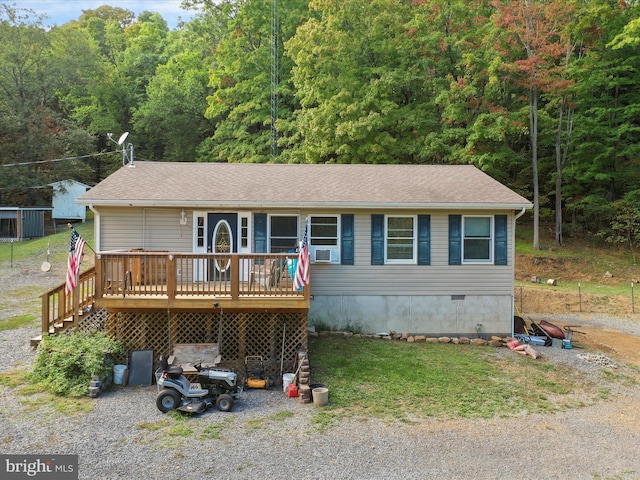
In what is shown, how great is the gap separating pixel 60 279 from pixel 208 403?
14.2 metres

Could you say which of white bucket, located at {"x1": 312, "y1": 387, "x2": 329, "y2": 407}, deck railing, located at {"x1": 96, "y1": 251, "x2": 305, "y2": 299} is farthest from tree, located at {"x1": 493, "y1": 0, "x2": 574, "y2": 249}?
white bucket, located at {"x1": 312, "y1": 387, "x2": 329, "y2": 407}

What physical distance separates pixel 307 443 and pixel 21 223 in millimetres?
29440

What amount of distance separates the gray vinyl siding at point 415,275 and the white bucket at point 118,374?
4851 millimetres

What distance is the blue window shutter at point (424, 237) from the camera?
12109 mm

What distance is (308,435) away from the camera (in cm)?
704

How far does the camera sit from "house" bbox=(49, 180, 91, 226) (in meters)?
33.1

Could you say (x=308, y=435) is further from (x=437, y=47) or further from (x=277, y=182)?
(x=437, y=47)

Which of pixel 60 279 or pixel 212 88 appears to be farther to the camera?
pixel 212 88

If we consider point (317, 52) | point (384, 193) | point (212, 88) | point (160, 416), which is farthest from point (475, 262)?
point (212, 88)

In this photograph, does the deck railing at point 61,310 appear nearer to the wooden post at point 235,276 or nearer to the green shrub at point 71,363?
the green shrub at point 71,363

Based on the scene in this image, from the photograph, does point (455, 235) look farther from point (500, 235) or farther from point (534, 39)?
point (534, 39)

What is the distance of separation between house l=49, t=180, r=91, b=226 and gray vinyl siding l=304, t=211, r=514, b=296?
27721mm

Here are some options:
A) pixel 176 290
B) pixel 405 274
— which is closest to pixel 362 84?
pixel 405 274

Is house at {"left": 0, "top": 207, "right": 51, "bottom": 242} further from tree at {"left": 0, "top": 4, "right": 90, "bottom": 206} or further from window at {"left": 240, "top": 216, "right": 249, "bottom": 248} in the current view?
window at {"left": 240, "top": 216, "right": 249, "bottom": 248}
